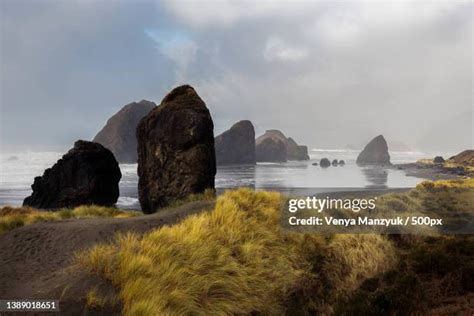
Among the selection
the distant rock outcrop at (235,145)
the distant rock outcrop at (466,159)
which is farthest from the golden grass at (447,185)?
the distant rock outcrop at (235,145)

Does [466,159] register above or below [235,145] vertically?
below

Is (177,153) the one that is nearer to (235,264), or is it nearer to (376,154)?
(235,264)

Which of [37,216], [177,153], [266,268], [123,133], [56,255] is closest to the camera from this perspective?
[56,255]

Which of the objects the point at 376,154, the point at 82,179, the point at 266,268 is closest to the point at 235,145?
the point at 376,154

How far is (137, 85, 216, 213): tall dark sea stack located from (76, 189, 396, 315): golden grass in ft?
26.6

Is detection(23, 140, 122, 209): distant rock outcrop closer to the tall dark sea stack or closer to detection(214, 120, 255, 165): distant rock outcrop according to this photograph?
the tall dark sea stack

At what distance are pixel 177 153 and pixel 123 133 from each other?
538ft

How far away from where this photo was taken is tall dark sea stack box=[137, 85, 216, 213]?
22.0 m

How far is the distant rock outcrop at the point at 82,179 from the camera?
33.4 metres

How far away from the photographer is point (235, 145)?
561 ft

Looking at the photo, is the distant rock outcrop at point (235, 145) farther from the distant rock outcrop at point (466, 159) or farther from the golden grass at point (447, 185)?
the golden grass at point (447, 185)

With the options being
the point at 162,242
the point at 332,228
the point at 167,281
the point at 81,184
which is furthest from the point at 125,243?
the point at 81,184

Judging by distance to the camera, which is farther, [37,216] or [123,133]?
[123,133]

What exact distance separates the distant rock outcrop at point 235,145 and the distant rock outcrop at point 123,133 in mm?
35369
